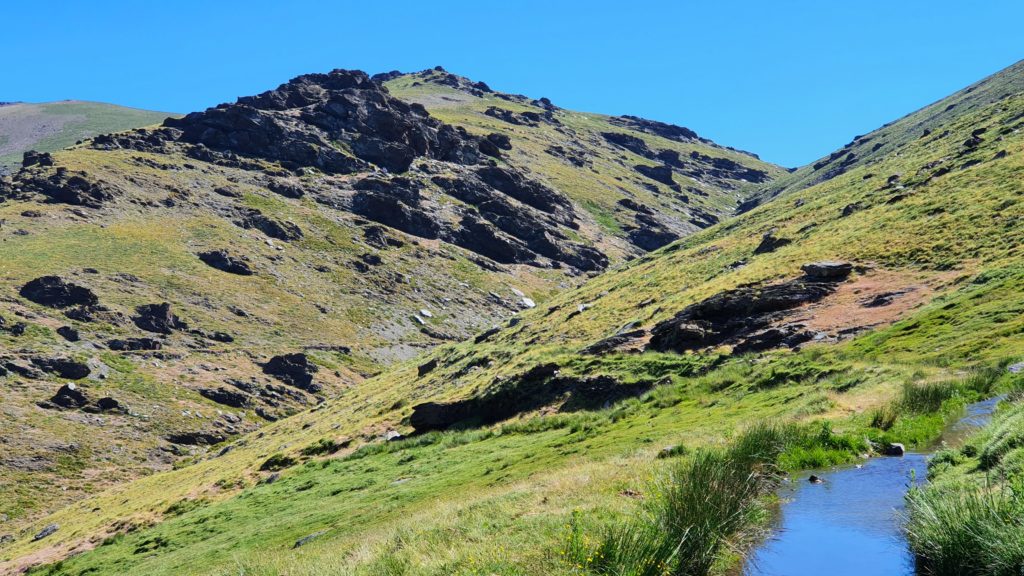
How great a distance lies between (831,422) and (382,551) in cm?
1310

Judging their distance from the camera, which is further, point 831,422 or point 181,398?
point 181,398

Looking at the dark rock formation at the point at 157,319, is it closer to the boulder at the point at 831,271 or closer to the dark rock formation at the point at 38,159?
the dark rock formation at the point at 38,159

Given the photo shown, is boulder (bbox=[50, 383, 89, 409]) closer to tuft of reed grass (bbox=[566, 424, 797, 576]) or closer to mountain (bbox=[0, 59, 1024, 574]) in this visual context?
mountain (bbox=[0, 59, 1024, 574])

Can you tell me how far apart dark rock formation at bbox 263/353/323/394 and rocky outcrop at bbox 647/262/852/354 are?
227 ft

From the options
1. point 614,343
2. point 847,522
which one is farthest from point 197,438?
point 847,522

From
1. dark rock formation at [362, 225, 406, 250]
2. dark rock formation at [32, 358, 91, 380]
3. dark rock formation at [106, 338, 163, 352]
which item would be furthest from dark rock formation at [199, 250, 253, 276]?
dark rock formation at [32, 358, 91, 380]

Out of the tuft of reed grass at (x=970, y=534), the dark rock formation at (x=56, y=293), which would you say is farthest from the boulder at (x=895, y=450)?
the dark rock formation at (x=56, y=293)

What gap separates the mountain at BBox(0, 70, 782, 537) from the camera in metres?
76.5

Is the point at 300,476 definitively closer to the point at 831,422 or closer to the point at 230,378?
the point at 831,422

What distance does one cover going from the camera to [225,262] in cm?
12769

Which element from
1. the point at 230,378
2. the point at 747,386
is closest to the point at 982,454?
the point at 747,386

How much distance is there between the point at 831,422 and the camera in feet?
61.7

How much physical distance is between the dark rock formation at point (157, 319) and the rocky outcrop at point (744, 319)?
8563 centimetres

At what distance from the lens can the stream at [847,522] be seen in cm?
1088
